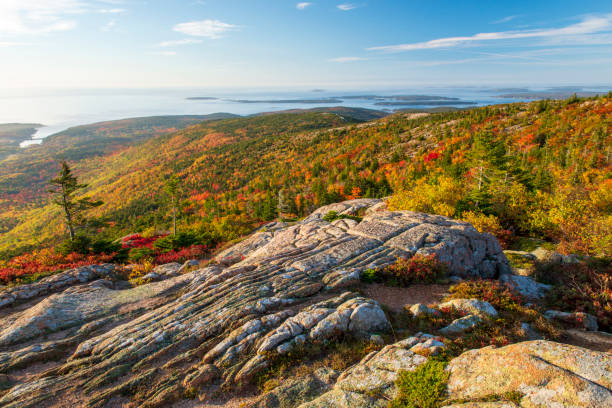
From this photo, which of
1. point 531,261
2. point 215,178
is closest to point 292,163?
point 215,178

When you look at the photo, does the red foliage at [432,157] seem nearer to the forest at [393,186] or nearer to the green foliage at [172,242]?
Result: the forest at [393,186]

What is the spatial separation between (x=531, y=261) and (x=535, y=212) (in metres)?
9.84

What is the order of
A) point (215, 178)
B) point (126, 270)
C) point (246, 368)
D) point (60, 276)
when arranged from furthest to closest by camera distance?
point (215, 178), point (126, 270), point (60, 276), point (246, 368)

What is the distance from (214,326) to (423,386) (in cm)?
844

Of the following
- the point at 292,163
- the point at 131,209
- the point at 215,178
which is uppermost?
the point at 292,163

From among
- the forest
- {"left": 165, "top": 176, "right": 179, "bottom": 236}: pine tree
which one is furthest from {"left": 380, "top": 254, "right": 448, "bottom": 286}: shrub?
{"left": 165, "top": 176, "right": 179, "bottom": 236}: pine tree

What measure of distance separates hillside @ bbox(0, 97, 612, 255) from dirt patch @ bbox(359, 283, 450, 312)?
16.1 metres

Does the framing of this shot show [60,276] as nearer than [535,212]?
Yes

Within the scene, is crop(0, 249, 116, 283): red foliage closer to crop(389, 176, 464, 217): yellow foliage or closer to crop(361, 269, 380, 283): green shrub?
crop(361, 269, 380, 283): green shrub

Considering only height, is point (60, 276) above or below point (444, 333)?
below

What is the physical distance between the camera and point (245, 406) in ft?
27.2

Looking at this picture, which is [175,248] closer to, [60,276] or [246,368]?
[60,276]

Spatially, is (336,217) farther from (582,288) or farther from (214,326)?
(214,326)

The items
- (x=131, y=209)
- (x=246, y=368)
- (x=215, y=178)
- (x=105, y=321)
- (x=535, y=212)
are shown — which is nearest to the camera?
(x=246, y=368)
